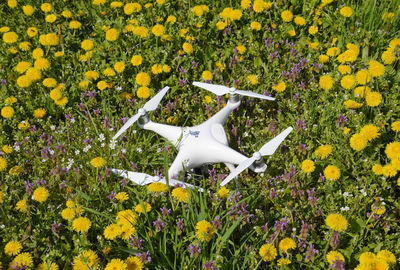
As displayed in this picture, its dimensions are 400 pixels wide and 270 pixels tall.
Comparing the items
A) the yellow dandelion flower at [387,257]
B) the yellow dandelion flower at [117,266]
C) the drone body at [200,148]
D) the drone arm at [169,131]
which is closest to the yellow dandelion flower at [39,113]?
the drone arm at [169,131]

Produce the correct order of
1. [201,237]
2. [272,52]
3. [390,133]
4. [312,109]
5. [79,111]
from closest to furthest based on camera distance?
[201,237] < [390,133] < [312,109] < [79,111] < [272,52]

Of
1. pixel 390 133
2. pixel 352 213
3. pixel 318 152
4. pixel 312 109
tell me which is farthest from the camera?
pixel 312 109

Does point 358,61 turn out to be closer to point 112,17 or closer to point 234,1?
point 234,1

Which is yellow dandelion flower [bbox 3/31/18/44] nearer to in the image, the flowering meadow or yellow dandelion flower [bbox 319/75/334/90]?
the flowering meadow

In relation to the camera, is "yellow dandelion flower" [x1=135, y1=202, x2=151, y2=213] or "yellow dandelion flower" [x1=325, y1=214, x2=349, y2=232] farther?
"yellow dandelion flower" [x1=135, y1=202, x2=151, y2=213]

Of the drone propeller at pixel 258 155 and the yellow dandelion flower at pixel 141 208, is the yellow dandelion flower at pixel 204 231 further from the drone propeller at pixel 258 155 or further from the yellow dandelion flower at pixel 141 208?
the yellow dandelion flower at pixel 141 208

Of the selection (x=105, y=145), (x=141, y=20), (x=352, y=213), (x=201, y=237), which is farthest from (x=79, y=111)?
(x=352, y=213)

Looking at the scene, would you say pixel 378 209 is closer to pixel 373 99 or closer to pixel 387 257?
pixel 387 257

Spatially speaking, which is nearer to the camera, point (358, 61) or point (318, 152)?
point (318, 152)

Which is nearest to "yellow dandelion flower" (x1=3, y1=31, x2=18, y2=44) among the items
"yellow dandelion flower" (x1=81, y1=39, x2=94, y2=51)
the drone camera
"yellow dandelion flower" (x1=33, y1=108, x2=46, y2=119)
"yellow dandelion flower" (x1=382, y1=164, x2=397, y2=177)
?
"yellow dandelion flower" (x1=81, y1=39, x2=94, y2=51)
